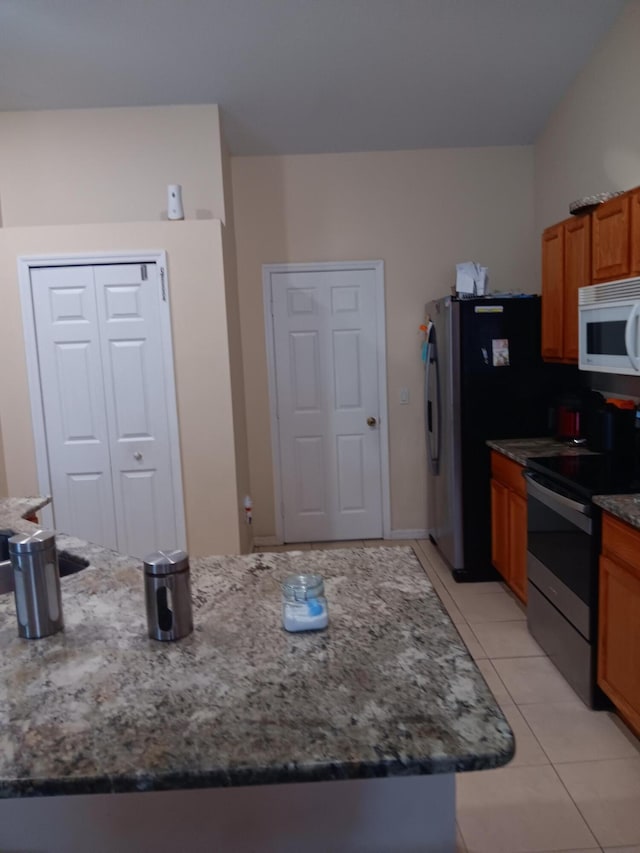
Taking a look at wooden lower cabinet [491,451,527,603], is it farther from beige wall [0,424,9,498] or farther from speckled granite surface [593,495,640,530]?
beige wall [0,424,9,498]

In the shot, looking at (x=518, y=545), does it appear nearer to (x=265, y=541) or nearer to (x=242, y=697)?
(x=265, y=541)

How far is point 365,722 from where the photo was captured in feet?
3.18

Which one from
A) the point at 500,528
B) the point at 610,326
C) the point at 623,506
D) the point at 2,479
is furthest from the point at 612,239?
the point at 2,479

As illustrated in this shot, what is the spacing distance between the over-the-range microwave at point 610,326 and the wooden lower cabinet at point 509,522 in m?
0.68

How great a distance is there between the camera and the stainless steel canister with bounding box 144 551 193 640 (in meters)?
1.23

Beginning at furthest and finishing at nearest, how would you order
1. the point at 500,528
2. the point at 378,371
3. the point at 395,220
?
the point at 378,371, the point at 395,220, the point at 500,528

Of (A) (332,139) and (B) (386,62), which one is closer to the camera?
(B) (386,62)

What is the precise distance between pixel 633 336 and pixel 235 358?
7.74 feet

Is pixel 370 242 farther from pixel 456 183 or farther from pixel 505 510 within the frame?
pixel 505 510

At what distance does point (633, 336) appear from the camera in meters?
2.40

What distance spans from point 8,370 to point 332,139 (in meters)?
2.56

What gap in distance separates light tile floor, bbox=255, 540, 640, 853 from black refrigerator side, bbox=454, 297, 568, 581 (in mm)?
998

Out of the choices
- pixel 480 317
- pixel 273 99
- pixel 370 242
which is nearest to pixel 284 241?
pixel 370 242

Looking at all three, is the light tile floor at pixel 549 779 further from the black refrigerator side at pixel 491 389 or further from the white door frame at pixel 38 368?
the white door frame at pixel 38 368
